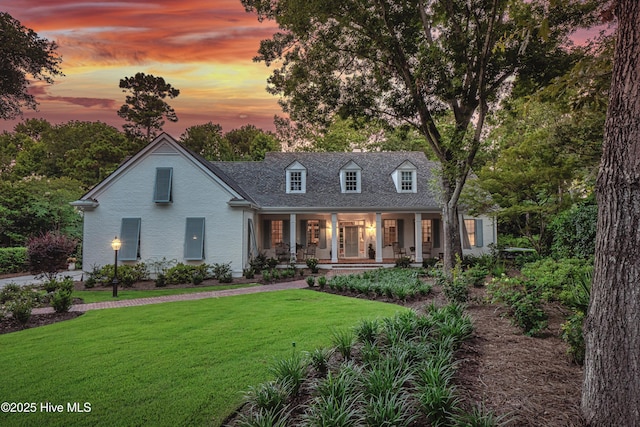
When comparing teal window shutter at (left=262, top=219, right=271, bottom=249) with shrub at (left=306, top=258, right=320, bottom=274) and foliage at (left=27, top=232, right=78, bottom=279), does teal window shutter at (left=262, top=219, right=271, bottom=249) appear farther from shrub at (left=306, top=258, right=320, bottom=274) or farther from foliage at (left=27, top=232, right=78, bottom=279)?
foliage at (left=27, top=232, right=78, bottom=279)

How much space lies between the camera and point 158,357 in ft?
17.6

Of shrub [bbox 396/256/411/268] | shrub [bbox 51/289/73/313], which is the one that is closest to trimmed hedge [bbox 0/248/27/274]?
shrub [bbox 51/289/73/313]

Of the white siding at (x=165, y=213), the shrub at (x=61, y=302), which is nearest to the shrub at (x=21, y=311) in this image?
the shrub at (x=61, y=302)

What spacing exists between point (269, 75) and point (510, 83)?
7871 millimetres

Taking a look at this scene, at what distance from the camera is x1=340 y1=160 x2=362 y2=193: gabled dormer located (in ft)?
65.0

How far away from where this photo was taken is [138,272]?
47.5 feet

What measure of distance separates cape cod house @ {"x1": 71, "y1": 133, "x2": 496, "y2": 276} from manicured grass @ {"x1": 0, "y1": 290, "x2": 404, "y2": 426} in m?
6.65

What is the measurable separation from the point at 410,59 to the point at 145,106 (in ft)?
112

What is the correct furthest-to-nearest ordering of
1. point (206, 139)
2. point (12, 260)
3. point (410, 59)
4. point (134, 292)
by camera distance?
point (206, 139) → point (12, 260) → point (134, 292) → point (410, 59)

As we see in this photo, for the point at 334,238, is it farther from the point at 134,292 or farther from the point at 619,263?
the point at 619,263

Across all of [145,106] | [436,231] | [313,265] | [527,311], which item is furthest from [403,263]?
[145,106]

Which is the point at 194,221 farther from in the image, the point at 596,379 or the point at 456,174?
the point at 596,379

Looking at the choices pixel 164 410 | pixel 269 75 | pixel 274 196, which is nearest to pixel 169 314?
pixel 164 410

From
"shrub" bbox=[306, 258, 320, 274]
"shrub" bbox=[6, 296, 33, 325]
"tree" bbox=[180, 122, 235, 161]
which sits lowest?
"shrub" bbox=[6, 296, 33, 325]
